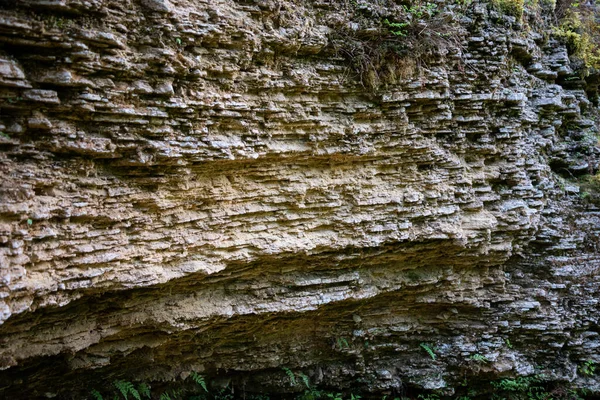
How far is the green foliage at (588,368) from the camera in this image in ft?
20.8

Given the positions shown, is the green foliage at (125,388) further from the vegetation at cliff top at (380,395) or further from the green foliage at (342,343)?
the green foliage at (342,343)

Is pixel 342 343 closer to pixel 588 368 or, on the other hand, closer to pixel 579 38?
pixel 588 368

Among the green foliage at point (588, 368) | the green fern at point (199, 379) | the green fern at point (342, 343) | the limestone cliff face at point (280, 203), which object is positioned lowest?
the green fern at point (199, 379)

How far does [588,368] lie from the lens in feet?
20.9

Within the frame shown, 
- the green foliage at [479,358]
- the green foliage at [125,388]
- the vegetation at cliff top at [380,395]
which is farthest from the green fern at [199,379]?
the green foliage at [479,358]

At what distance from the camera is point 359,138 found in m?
4.86

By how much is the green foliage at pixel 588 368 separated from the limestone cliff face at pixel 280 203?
0.33 ft

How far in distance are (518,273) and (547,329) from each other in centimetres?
89

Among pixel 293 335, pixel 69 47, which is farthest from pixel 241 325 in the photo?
pixel 69 47

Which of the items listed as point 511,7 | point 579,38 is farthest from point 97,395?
point 579,38

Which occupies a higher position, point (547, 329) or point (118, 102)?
point (118, 102)

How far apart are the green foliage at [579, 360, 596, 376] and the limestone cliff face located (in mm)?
101

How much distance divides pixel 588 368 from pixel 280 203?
5432mm

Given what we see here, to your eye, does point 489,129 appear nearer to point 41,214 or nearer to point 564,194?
point 564,194
